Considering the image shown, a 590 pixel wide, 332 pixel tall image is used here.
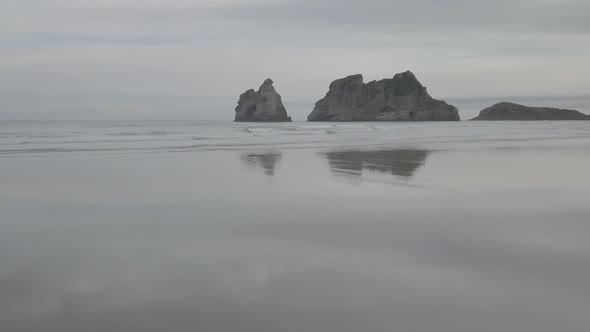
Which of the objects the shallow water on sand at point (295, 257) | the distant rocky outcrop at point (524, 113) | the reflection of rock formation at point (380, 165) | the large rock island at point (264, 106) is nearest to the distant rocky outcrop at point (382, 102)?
the large rock island at point (264, 106)

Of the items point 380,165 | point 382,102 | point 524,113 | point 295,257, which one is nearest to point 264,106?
point 382,102

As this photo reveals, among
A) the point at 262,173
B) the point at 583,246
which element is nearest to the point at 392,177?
the point at 262,173

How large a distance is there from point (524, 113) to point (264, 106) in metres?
Answer: 66.6

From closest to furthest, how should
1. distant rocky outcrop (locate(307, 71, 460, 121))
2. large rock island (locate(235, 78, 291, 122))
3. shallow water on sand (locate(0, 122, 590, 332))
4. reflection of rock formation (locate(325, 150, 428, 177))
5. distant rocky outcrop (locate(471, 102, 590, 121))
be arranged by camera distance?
1. shallow water on sand (locate(0, 122, 590, 332))
2. reflection of rock formation (locate(325, 150, 428, 177))
3. large rock island (locate(235, 78, 291, 122))
4. distant rocky outcrop (locate(307, 71, 460, 121))
5. distant rocky outcrop (locate(471, 102, 590, 121))

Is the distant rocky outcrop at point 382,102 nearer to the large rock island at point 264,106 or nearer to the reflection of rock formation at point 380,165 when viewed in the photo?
the large rock island at point 264,106

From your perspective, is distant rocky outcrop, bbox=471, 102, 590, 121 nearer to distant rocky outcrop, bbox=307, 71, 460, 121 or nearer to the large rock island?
distant rocky outcrop, bbox=307, 71, 460, 121

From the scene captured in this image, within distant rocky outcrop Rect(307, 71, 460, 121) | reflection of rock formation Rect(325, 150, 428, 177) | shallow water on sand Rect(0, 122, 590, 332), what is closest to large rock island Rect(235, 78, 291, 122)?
distant rocky outcrop Rect(307, 71, 460, 121)

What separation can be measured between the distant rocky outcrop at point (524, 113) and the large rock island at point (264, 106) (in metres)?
54.2

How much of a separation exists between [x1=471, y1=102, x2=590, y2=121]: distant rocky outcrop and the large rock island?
178 ft

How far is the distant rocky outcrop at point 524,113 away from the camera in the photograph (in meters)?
122

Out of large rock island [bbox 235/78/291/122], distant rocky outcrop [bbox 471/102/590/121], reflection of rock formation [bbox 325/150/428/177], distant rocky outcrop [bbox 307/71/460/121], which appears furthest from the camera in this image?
distant rocky outcrop [bbox 471/102/590/121]

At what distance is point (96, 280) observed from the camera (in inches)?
125

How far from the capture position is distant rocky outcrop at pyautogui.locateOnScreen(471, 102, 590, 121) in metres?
122

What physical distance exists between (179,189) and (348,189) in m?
2.51
